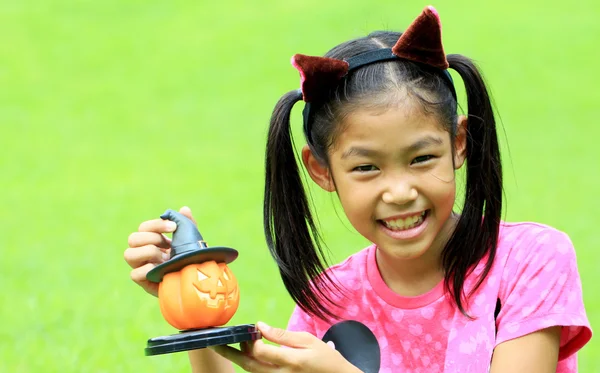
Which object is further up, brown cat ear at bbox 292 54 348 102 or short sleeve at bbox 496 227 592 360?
brown cat ear at bbox 292 54 348 102

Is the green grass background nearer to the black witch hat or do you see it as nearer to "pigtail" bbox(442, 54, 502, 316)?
"pigtail" bbox(442, 54, 502, 316)

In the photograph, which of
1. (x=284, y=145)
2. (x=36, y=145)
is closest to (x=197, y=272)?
(x=284, y=145)

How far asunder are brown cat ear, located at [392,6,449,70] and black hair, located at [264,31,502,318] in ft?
0.15

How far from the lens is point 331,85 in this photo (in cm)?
334

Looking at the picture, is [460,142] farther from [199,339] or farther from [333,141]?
[199,339]

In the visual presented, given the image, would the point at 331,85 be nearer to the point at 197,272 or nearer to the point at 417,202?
the point at 417,202

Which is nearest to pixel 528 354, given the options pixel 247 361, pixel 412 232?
pixel 412 232

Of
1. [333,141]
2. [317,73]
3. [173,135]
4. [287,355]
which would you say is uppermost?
[173,135]

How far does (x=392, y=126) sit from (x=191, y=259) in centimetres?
74

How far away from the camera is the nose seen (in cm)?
314

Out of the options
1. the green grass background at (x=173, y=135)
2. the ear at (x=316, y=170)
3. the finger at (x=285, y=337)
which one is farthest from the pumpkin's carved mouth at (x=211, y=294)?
the green grass background at (x=173, y=135)

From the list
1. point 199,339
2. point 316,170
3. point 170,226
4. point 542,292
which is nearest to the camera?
point 199,339

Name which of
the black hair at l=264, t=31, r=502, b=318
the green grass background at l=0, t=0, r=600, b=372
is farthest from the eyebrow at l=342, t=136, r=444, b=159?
the green grass background at l=0, t=0, r=600, b=372

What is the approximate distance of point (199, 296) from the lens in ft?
9.94
